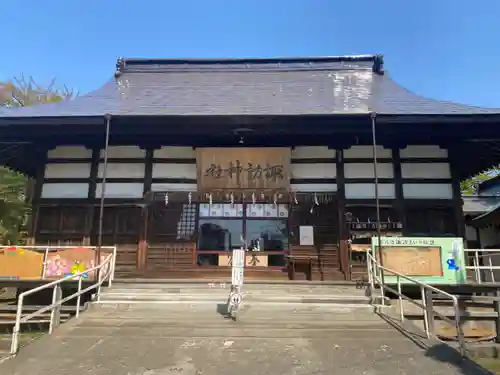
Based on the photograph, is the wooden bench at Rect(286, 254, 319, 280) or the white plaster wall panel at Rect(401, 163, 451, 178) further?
the white plaster wall panel at Rect(401, 163, 451, 178)

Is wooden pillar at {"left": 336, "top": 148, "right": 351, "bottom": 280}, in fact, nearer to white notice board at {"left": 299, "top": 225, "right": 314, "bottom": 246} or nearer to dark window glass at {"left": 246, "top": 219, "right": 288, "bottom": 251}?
white notice board at {"left": 299, "top": 225, "right": 314, "bottom": 246}

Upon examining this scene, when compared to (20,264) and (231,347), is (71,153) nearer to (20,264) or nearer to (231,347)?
(20,264)

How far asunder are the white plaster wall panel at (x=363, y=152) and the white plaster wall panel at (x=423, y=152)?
0.41m

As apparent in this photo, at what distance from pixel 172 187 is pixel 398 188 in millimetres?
6270

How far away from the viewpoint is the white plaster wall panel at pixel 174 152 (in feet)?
37.1

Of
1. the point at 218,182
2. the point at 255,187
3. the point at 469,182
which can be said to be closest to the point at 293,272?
the point at 255,187

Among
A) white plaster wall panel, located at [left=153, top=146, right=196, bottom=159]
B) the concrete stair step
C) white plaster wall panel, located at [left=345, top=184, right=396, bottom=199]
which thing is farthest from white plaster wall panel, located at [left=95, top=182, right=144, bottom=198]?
white plaster wall panel, located at [left=345, top=184, right=396, bottom=199]

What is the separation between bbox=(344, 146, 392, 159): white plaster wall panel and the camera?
A: 1107cm

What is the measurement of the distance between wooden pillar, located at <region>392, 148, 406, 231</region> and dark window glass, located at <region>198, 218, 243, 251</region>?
14.2 feet

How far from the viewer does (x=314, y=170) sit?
36.5ft

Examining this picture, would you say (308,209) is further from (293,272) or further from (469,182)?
(469,182)

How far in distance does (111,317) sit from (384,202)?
294 inches

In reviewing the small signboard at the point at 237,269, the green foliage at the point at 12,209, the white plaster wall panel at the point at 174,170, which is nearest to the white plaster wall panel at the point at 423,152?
the white plaster wall panel at the point at 174,170

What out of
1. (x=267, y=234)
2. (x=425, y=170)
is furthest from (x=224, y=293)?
(x=425, y=170)
